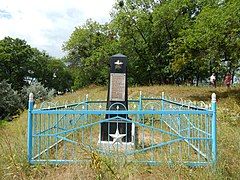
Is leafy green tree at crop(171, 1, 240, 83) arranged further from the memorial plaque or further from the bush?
the bush

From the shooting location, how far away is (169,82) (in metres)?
25.7

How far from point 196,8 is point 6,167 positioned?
25.4m

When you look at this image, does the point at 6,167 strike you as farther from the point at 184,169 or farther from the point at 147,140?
the point at 147,140

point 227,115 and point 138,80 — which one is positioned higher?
point 138,80

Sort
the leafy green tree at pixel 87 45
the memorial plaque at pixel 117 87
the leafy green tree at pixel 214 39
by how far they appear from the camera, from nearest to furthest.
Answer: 1. the memorial plaque at pixel 117 87
2. the leafy green tree at pixel 214 39
3. the leafy green tree at pixel 87 45

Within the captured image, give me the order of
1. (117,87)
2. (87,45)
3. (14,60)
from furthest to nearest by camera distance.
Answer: (14,60)
(87,45)
(117,87)

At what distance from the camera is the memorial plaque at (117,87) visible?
16.9 ft

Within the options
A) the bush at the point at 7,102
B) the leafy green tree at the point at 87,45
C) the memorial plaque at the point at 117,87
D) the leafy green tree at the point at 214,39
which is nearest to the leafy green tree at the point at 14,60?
the leafy green tree at the point at 87,45

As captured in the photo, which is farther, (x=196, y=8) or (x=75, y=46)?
(x=75, y=46)

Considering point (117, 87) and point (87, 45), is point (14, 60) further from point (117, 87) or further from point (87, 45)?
point (117, 87)

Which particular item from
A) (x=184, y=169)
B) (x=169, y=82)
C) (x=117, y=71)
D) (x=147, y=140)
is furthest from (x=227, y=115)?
(x=169, y=82)

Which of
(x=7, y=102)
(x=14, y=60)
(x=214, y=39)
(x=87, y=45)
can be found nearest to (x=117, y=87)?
(x=214, y=39)

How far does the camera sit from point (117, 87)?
517 cm

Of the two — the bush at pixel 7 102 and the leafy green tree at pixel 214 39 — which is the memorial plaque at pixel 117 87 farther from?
the bush at pixel 7 102
